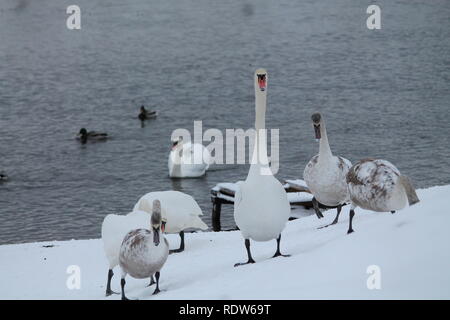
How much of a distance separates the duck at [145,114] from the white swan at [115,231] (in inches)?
1137

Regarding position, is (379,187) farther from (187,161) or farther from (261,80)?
(187,161)

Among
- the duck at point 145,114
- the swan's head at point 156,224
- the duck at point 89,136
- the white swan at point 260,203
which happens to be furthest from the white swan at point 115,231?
the duck at point 145,114

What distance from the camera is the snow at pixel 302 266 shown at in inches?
334

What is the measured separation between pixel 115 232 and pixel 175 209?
2.84 meters

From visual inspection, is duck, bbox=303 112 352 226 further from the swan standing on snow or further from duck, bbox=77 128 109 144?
duck, bbox=77 128 109 144

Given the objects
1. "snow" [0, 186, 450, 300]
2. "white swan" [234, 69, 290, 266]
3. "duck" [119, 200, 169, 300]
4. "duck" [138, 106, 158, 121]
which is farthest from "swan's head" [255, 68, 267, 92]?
"duck" [138, 106, 158, 121]

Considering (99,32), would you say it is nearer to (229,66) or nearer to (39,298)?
(229,66)

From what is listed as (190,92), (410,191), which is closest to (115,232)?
(410,191)

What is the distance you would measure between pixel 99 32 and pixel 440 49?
28.2 m

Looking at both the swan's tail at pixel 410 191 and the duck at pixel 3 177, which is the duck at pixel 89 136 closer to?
the duck at pixel 3 177

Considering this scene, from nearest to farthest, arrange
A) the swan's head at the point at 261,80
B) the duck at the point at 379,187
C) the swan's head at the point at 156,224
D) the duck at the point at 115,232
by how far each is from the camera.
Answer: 1. the swan's head at the point at 156,224
2. the duck at the point at 379,187
3. the swan's head at the point at 261,80
4. the duck at the point at 115,232

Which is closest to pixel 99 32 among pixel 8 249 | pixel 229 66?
pixel 229 66

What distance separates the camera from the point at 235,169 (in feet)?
110

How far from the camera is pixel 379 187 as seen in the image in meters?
11.0
